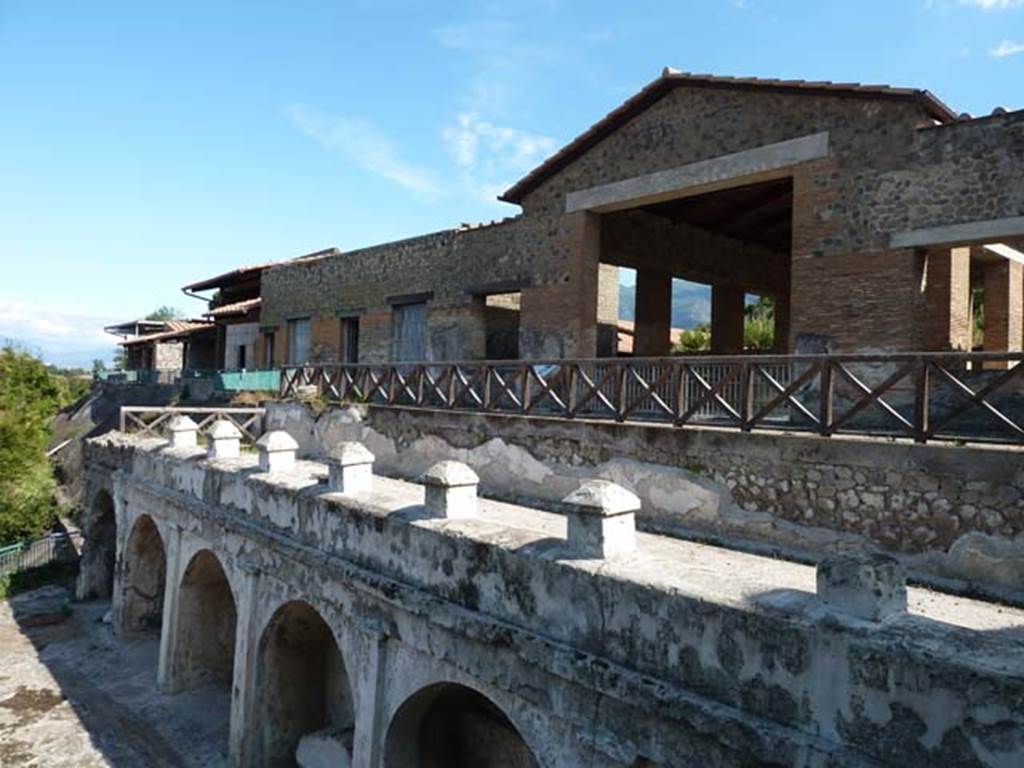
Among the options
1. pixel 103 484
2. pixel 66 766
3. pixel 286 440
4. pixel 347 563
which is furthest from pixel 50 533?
pixel 347 563

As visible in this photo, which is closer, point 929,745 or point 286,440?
point 929,745

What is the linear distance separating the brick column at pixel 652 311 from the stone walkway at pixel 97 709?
12.2 m

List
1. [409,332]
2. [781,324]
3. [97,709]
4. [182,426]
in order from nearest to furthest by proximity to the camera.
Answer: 1. [97,709]
2. [182,426]
3. [409,332]
4. [781,324]

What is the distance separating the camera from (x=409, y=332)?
18.4 m

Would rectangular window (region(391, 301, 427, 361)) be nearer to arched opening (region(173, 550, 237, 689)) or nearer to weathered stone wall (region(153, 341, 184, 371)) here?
arched opening (region(173, 550, 237, 689))

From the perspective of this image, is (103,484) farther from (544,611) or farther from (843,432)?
(843,432)

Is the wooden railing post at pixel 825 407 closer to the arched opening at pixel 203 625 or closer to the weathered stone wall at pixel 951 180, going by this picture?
the weathered stone wall at pixel 951 180

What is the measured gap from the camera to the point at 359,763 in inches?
260

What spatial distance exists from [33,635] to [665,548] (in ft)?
48.5

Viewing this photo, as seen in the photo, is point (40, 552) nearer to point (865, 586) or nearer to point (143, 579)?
point (143, 579)

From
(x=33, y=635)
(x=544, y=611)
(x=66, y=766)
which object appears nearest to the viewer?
(x=544, y=611)

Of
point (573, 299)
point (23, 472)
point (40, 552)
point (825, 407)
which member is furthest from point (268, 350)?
point (825, 407)

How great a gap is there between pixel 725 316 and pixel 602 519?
15.4 m

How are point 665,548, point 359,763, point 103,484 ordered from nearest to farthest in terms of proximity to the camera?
point 665,548 < point 359,763 < point 103,484
